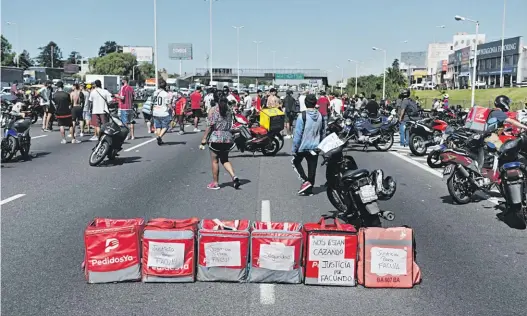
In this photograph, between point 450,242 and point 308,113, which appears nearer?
point 450,242

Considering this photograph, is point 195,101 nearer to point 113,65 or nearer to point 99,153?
point 99,153

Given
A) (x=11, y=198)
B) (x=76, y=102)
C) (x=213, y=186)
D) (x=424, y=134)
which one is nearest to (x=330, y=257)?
(x=213, y=186)

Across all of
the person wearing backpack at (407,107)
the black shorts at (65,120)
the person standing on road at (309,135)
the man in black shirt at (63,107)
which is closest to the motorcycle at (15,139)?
the man in black shirt at (63,107)

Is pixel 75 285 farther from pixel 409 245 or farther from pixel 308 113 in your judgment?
pixel 308 113

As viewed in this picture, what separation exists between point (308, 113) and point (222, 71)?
127 meters

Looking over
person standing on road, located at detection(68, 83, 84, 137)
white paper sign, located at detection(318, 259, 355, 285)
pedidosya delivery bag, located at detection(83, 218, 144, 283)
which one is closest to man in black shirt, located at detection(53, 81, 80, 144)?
person standing on road, located at detection(68, 83, 84, 137)

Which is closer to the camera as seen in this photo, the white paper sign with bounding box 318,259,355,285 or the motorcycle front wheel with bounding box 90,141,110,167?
the white paper sign with bounding box 318,259,355,285

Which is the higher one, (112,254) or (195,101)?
(195,101)

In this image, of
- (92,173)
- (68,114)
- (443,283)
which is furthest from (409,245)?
(68,114)

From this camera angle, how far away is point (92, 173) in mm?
13070

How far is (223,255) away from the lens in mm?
5828

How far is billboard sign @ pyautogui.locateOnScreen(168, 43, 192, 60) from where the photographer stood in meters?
138

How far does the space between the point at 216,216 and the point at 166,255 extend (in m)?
2.90

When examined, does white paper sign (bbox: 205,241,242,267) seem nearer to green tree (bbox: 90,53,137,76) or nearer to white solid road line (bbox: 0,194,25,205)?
white solid road line (bbox: 0,194,25,205)
